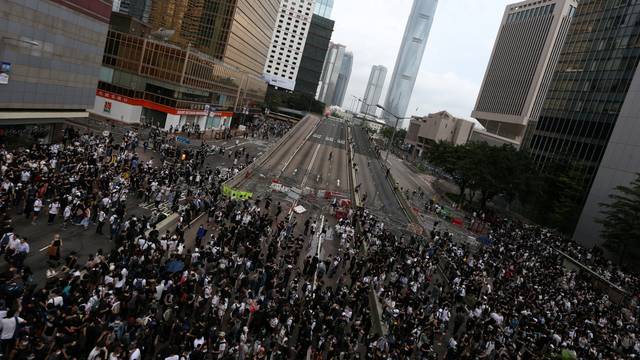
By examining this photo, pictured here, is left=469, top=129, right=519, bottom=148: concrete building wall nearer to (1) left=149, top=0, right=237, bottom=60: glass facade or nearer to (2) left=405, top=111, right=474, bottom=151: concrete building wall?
(2) left=405, top=111, right=474, bottom=151: concrete building wall

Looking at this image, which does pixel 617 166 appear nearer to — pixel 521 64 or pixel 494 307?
pixel 494 307

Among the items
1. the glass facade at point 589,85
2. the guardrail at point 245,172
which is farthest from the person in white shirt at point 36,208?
the glass facade at point 589,85

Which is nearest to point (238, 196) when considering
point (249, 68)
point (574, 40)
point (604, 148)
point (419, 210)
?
point (419, 210)

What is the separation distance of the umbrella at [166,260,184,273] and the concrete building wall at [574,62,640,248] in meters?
51.6

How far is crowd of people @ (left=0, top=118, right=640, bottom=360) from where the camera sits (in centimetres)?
1365

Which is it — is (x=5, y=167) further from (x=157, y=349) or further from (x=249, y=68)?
(x=249, y=68)

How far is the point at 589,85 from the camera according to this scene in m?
70.1

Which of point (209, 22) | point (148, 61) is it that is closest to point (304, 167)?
point (148, 61)

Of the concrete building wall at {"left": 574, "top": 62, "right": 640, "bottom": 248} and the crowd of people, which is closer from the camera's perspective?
the crowd of people

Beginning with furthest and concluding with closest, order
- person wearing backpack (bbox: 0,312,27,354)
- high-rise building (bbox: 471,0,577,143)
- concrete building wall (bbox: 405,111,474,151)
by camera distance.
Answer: concrete building wall (bbox: 405,111,474,151)
high-rise building (bbox: 471,0,577,143)
person wearing backpack (bbox: 0,312,27,354)

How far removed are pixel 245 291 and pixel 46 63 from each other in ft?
88.0

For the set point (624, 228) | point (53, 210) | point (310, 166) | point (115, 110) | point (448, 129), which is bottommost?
point (310, 166)

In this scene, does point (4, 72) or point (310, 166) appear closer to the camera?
point (4, 72)

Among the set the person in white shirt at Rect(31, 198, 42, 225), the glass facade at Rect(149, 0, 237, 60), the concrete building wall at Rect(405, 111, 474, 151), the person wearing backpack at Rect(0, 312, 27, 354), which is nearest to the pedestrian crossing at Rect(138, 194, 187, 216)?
the person in white shirt at Rect(31, 198, 42, 225)
